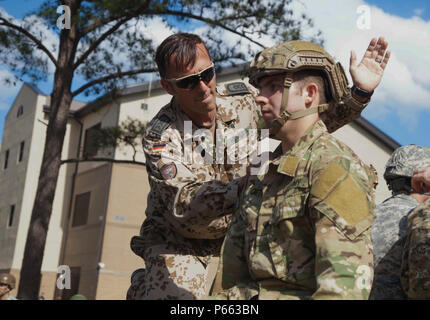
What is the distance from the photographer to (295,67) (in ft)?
9.10

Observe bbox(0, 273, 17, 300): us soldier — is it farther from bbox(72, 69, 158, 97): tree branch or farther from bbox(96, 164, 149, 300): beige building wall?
bbox(96, 164, 149, 300): beige building wall

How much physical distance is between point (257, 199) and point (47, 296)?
27224 millimetres

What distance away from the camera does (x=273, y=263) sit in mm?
2545

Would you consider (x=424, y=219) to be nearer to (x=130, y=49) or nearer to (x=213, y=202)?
(x=213, y=202)

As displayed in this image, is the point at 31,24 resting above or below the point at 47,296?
above

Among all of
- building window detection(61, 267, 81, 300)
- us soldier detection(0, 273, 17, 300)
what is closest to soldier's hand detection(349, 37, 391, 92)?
us soldier detection(0, 273, 17, 300)

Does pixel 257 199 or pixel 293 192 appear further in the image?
pixel 257 199

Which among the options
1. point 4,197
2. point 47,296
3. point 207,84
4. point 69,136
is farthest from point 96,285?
point 207,84

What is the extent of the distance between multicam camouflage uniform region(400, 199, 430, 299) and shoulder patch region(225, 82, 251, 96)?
1.56 meters

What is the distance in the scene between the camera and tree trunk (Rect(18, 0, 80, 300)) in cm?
1242

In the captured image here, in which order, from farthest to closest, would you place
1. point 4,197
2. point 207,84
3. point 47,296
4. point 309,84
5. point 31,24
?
point 4,197
point 47,296
point 31,24
point 207,84
point 309,84

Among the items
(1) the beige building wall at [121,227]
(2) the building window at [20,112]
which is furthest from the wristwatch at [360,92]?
(2) the building window at [20,112]

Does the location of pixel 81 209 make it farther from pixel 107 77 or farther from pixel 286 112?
pixel 286 112

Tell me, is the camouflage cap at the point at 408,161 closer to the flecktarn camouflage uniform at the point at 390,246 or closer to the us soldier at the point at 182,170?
the flecktarn camouflage uniform at the point at 390,246
